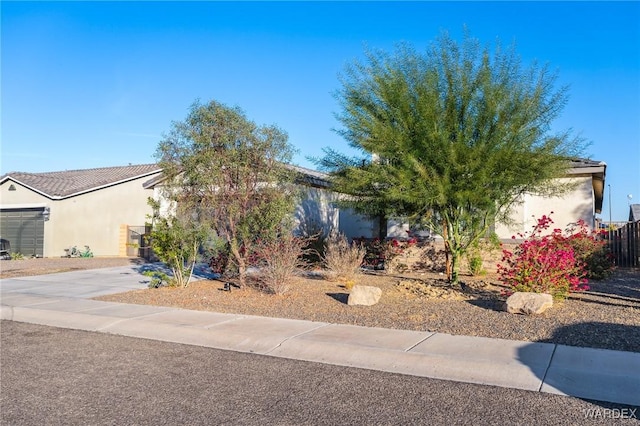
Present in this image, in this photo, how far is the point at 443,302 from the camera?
11406 millimetres

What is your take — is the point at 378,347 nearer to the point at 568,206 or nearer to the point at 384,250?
the point at 384,250

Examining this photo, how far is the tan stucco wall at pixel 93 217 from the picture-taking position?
2822 cm

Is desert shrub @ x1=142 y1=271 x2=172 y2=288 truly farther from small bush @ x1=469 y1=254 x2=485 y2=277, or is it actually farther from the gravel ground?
small bush @ x1=469 y1=254 x2=485 y2=277

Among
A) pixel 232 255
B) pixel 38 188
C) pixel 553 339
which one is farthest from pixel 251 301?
pixel 38 188

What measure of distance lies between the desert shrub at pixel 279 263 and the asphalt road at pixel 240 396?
4.48m

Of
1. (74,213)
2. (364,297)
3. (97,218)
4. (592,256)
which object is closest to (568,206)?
(592,256)

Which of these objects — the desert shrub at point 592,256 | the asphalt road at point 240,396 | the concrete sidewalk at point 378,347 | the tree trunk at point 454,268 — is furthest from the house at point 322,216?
the asphalt road at point 240,396

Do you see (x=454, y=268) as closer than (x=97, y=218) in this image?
Yes

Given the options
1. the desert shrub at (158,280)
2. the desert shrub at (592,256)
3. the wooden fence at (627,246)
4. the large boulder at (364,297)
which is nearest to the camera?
the large boulder at (364,297)

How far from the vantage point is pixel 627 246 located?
18953 mm

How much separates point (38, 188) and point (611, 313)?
27.0 meters

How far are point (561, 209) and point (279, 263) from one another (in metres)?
10.6

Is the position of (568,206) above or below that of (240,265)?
above

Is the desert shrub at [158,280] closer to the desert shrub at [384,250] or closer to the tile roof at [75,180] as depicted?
the desert shrub at [384,250]
